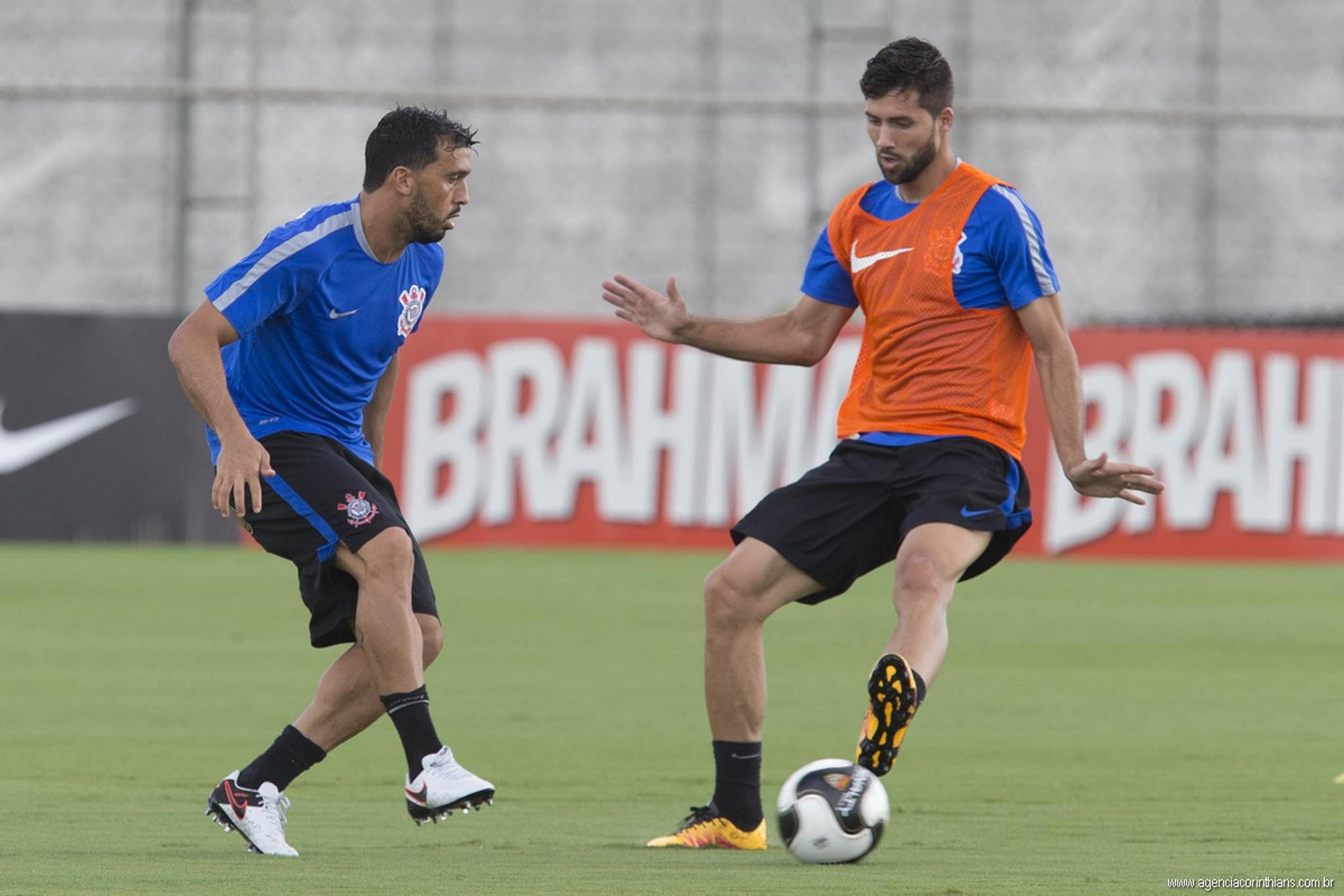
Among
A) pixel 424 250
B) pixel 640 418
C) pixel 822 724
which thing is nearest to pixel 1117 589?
pixel 640 418

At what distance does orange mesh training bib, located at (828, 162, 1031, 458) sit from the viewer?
657 cm

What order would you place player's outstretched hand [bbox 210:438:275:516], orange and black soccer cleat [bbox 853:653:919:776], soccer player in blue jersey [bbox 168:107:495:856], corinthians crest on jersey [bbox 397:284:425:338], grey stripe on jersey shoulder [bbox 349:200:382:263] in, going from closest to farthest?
orange and black soccer cleat [bbox 853:653:919:776]
player's outstretched hand [bbox 210:438:275:516]
soccer player in blue jersey [bbox 168:107:495:856]
grey stripe on jersey shoulder [bbox 349:200:382:263]
corinthians crest on jersey [bbox 397:284:425:338]

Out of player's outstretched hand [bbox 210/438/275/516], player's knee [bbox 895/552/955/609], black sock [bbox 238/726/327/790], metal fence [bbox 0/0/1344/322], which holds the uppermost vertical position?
metal fence [bbox 0/0/1344/322]

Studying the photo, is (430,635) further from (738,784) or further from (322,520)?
(738,784)

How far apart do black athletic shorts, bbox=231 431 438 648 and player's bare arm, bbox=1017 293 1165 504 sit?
1.84m

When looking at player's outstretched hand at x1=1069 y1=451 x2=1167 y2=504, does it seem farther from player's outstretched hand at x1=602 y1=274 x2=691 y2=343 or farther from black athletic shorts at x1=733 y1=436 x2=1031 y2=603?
player's outstretched hand at x1=602 y1=274 x2=691 y2=343

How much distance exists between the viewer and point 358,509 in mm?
6324

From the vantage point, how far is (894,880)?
563cm

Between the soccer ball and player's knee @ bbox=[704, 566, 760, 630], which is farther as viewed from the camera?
player's knee @ bbox=[704, 566, 760, 630]

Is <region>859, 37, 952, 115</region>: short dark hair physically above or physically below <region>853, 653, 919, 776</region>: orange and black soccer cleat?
above

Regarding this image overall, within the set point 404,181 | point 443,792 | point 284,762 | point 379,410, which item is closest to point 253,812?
point 284,762

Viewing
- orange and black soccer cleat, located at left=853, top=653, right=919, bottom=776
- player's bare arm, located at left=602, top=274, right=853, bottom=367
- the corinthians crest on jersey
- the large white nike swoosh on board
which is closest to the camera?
orange and black soccer cleat, located at left=853, top=653, right=919, bottom=776

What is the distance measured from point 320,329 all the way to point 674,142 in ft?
63.3

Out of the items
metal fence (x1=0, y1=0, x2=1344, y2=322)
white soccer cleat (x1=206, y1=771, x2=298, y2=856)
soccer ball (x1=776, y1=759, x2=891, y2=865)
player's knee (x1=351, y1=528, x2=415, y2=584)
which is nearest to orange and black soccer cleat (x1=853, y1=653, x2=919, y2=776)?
soccer ball (x1=776, y1=759, x2=891, y2=865)
